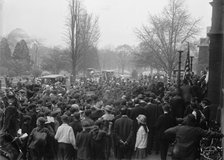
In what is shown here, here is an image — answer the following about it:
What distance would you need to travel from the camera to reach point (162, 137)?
901 centimetres

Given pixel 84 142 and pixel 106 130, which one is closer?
pixel 84 142

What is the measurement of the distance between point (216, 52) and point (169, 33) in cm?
1781

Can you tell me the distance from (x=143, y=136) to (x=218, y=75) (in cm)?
375

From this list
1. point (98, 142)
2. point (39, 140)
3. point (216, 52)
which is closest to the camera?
point (39, 140)

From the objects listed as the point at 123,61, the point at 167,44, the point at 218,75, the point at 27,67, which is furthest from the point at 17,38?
the point at 218,75

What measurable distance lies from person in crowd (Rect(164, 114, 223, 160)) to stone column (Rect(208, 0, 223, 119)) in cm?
436

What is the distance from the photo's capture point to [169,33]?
28.9m

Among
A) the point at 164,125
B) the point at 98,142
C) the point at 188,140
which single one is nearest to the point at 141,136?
the point at 164,125

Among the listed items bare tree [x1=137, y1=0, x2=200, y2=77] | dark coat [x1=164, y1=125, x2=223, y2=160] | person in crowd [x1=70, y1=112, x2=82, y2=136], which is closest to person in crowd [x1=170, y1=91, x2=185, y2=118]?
person in crowd [x1=70, y1=112, x2=82, y2=136]

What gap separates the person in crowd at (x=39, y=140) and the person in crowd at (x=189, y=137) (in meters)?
2.87

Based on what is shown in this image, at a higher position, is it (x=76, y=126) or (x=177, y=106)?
(x=177, y=106)

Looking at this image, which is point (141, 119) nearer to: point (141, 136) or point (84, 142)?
point (141, 136)

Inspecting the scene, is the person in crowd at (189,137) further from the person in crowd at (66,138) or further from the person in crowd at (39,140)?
the person in crowd at (39,140)

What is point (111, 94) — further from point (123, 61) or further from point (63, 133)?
point (123, 61)
